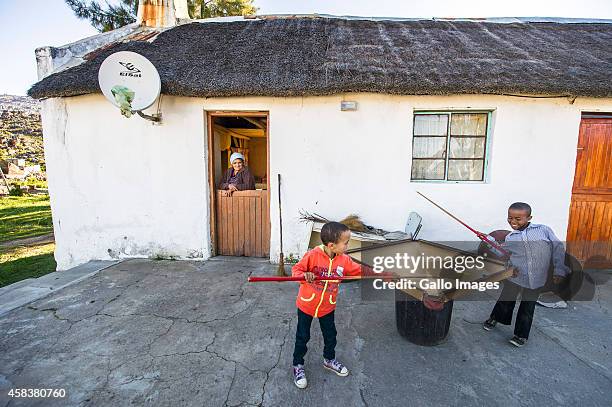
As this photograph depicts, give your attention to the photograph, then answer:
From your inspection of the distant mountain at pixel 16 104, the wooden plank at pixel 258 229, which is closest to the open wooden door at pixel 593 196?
the wooden plank at pixel 258 229


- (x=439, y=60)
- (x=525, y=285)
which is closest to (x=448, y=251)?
(x=525, y=285)

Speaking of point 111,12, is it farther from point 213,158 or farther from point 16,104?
point 16,104

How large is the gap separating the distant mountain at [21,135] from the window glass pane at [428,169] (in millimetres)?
26896

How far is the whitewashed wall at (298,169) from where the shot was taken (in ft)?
14.4

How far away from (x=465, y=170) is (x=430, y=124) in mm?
974

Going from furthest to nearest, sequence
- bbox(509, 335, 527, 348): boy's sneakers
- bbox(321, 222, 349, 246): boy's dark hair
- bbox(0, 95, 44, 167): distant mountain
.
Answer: bbox(0, 95, 44, 167): distant mountain
bbox(509, 335, 527, 348): boy's sneakers
bbox(321, 222, 349, 246): boy's dark hair

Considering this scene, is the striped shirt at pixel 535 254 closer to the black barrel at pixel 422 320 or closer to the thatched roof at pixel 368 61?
the black barrel at pixel 422 320

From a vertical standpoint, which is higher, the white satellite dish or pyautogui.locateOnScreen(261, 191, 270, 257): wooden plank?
the white satellite dish

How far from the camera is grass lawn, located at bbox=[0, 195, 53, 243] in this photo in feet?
28.6

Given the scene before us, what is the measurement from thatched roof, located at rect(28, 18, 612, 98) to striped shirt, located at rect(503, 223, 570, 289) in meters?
2.41

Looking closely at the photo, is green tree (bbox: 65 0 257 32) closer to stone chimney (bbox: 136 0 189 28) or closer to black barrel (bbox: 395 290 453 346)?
stone chimney (bbox: 136 0 189 28)

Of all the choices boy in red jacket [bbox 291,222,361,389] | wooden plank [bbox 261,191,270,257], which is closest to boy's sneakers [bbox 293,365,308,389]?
boy in red jacket [bbox 291,222,361,389]

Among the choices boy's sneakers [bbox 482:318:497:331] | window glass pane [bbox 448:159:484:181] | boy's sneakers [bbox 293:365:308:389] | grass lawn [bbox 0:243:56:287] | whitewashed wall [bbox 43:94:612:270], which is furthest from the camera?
grass lawn [bbox 0:243:56:287]

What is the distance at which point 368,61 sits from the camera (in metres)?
4.50
